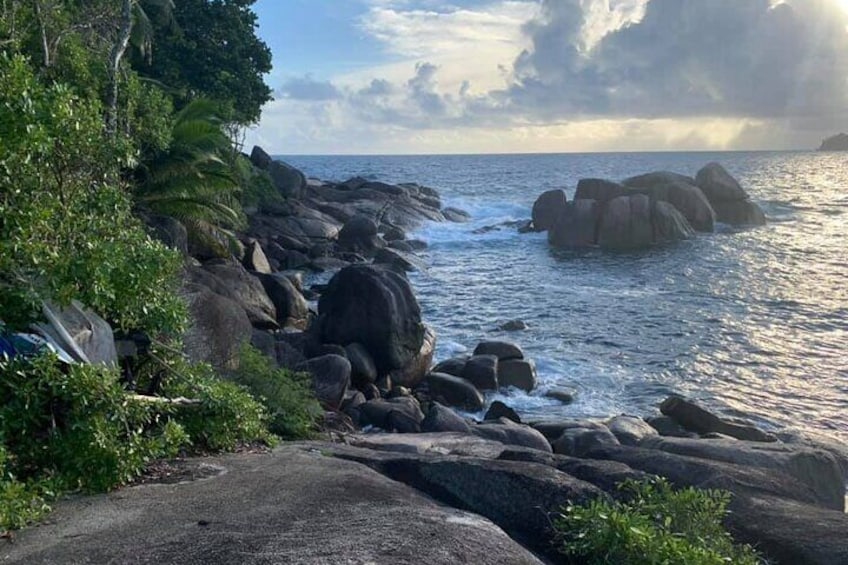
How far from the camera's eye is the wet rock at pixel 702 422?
1591cm

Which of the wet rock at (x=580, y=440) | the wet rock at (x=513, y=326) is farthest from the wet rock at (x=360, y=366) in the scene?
the wet rock at (x=513, y=326)

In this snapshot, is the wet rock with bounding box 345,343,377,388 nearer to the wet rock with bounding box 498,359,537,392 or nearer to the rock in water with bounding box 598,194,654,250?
the wet rock with bounding box 498,359,537,392

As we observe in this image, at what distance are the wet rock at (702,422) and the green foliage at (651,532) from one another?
10.3 m

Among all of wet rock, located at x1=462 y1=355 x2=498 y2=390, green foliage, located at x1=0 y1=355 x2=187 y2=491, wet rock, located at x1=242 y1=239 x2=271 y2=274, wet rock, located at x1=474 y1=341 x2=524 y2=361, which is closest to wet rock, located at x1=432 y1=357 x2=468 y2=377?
wet rock, located at x1=462 y1=355 x2=498 y2=390

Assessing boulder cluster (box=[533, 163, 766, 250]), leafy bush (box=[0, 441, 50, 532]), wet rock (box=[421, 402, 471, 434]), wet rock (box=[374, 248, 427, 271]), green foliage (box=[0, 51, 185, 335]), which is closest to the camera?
leafy bush (box=[0, 441, 50, 532])

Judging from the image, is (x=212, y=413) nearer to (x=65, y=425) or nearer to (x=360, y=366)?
(x=65, y=425)

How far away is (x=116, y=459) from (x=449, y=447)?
5918 millimetres

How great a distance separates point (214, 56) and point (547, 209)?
2351cm

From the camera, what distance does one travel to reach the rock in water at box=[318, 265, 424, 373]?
1869 cm

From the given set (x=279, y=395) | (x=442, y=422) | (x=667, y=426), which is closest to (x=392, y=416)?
(x=442, y=422)

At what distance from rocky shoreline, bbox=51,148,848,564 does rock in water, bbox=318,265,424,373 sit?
3 centimetres

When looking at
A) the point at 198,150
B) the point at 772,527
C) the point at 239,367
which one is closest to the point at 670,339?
the point at 198,150

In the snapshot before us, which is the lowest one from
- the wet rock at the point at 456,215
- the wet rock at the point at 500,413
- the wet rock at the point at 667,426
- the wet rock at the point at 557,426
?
the wet rock at the point at 667,426

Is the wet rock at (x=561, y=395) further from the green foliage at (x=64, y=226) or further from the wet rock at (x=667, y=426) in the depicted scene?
the green foliage at (x=64, y=226)
